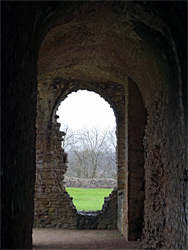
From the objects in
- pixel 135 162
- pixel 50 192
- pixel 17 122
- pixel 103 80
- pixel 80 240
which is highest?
pixel 103 80

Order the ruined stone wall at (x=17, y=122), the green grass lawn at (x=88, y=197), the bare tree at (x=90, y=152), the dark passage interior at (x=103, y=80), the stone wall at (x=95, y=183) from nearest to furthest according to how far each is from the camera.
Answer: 1. the ruined stone wall at (x=17, y=122)
2. the dark passage interior at (x=103, y=80)
3. the green grass lawn at (x=88, y=197)
4. the stone wall at (x=95, y=183)
5. the bare tree at (x=90, y=152)

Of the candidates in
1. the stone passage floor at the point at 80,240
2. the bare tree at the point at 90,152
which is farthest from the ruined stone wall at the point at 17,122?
the bare tree at the point at 90,152

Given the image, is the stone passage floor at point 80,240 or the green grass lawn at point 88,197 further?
the green grass lawn at point 88,197

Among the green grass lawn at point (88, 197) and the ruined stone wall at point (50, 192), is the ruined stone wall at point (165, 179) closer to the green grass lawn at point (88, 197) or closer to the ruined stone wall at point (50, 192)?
the ruined stone wall at point (50, 192)

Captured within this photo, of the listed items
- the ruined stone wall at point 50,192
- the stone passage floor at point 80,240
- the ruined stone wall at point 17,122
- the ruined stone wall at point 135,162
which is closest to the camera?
the ruined stone wall at point 17,122

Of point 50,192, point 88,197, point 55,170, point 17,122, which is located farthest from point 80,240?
point 88,197

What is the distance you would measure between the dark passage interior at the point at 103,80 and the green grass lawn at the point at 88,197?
6.07 metres

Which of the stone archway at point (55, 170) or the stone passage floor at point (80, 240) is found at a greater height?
the stone archway at point (55, 170)

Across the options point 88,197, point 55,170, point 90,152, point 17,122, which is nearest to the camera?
point 17,122

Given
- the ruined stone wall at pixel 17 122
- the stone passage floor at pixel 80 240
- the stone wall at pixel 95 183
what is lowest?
the stone passage floor at pixel 80 240

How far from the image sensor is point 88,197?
17.8m

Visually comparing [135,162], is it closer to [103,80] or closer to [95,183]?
[103,80]

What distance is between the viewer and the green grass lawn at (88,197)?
1658 cm

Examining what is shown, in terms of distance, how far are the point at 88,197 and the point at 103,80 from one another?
9.14m
